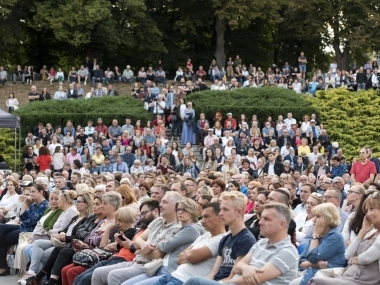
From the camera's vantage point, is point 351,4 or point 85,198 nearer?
point 85,198

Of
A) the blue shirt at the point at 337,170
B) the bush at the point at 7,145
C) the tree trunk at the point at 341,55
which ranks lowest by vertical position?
the bush at the point at 7,145

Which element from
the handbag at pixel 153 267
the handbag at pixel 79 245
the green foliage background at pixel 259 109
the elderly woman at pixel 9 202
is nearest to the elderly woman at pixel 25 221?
the elderly woman at pixel 9 202

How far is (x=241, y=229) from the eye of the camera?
974 cm

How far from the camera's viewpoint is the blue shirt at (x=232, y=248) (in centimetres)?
962

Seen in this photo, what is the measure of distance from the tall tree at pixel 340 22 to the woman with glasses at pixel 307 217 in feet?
114

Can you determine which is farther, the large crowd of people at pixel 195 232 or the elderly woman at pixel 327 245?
the elderly woman at pixel 327 245

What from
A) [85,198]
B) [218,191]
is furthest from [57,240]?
[218,191]

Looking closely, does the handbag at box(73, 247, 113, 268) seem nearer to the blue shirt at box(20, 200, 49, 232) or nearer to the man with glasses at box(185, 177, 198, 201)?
the man with glasses at box(185, 177, 198, 201)

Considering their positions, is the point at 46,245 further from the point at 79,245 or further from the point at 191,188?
the point at 191,188

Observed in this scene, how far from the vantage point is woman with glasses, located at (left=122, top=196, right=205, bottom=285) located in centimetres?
1079

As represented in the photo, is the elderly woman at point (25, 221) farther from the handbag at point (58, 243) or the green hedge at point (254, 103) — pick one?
the green hedge at point (254, 103)

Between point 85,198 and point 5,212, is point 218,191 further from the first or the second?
point 5,212

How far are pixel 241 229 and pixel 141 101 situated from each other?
87.8ft

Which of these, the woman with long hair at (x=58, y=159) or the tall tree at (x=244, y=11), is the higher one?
the tall tree at (x=244, y=11)
